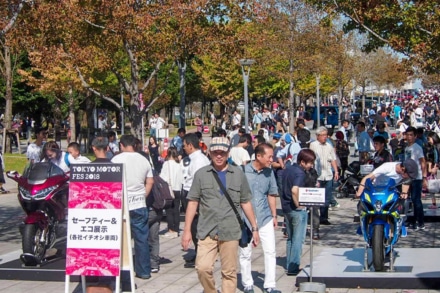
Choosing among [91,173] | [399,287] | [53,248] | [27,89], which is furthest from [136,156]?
[27,89]

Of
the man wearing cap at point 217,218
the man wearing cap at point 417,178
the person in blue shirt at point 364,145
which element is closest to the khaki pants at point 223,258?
the man wearing cap at point 217,218

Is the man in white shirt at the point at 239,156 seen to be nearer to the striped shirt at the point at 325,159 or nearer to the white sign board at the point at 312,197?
the striped shirt at the point at 325,159

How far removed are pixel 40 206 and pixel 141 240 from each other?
1769 mm

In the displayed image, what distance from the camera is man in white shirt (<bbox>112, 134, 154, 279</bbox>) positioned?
1052cm

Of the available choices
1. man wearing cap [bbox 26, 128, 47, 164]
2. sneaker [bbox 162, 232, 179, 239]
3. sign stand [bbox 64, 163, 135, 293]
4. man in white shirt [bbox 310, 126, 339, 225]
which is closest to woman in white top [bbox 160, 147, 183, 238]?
sneaker [bbox 162, 232, 179, 239]

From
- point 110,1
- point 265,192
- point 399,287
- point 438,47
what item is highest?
point 110,1

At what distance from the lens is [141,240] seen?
35.3 ft

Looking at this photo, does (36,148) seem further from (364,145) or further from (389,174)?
(389,174)

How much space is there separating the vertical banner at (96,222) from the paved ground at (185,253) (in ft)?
4.74

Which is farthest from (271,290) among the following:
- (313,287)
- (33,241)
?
(33,241)

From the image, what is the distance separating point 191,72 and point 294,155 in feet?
184

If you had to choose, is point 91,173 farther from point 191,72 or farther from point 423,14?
point 191,72

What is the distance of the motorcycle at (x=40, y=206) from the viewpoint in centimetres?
1135

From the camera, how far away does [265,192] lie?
989 cm
